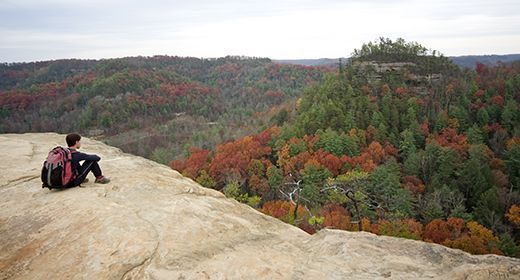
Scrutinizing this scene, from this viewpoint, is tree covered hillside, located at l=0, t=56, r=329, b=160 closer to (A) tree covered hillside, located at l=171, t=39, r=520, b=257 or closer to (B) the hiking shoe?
(A) tree covered hillside, located at l=171, t=39, r=520, b=257

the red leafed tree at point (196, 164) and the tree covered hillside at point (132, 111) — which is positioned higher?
the tree covered hillside at point (132, 111)

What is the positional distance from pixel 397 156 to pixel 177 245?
79992 mm

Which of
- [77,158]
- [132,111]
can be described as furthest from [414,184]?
[132,111]

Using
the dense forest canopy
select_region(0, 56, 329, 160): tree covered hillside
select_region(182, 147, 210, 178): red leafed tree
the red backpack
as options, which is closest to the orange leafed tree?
the dense forest canopy

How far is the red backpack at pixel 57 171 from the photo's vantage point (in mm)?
7543

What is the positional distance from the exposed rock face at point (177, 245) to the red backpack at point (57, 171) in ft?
0.78

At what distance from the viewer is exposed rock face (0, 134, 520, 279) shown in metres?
5.40

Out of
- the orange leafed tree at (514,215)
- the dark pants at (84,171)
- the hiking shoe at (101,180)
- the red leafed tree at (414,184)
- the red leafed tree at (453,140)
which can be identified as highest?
the dark pants at (84,171)

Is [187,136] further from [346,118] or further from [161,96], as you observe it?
[346,118]

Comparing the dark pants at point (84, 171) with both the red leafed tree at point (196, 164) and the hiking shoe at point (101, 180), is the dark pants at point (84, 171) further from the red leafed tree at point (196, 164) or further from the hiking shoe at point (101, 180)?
the red leafed tree at point (196, 164)

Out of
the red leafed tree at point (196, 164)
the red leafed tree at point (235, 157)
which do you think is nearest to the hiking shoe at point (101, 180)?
the red leafed tree at point (235, 157)

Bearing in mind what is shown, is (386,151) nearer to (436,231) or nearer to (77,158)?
(436,231)

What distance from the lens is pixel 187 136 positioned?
138625mm

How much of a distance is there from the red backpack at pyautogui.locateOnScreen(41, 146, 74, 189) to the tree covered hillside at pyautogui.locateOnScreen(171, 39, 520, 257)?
1149 inches
